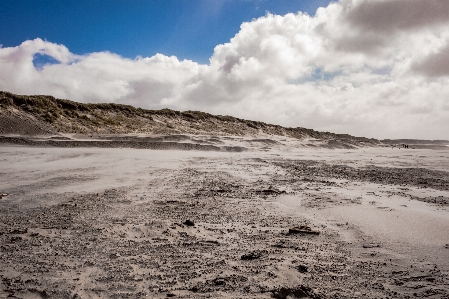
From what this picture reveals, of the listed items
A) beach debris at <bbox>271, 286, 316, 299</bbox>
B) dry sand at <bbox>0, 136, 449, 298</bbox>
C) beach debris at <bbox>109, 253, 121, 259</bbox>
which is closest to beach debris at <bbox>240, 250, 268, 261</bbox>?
dry sand at <bbox>0, 136, 449, 298</bbox>

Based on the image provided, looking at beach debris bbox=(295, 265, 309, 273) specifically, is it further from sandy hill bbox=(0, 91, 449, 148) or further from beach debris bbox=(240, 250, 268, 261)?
sandy hill bbox=(0, 91, 449, 148)

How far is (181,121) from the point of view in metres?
36.5

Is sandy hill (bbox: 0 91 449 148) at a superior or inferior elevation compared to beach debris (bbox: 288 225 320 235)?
superior

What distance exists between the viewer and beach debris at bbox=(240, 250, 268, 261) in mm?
4016

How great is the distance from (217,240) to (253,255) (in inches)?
30.1

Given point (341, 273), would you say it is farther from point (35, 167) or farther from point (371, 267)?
point (35, 167)

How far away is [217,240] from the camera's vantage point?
466 cm

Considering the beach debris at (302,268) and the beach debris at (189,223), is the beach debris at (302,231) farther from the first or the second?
the beach debris at (189,223)

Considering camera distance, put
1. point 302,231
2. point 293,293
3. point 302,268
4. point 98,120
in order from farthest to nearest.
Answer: point 98,120 → point 302,231 → point 302,268 → point 293,293

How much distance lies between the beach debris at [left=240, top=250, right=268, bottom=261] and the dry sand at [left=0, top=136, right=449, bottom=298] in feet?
0.08

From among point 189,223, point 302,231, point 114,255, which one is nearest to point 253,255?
point 302,231

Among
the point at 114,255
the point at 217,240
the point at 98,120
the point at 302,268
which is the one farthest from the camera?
the point at 98,120

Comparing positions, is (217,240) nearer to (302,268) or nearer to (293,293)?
(302,268)

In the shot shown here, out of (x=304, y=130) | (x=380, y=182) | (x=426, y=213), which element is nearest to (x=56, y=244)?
(x=426, y=213)
